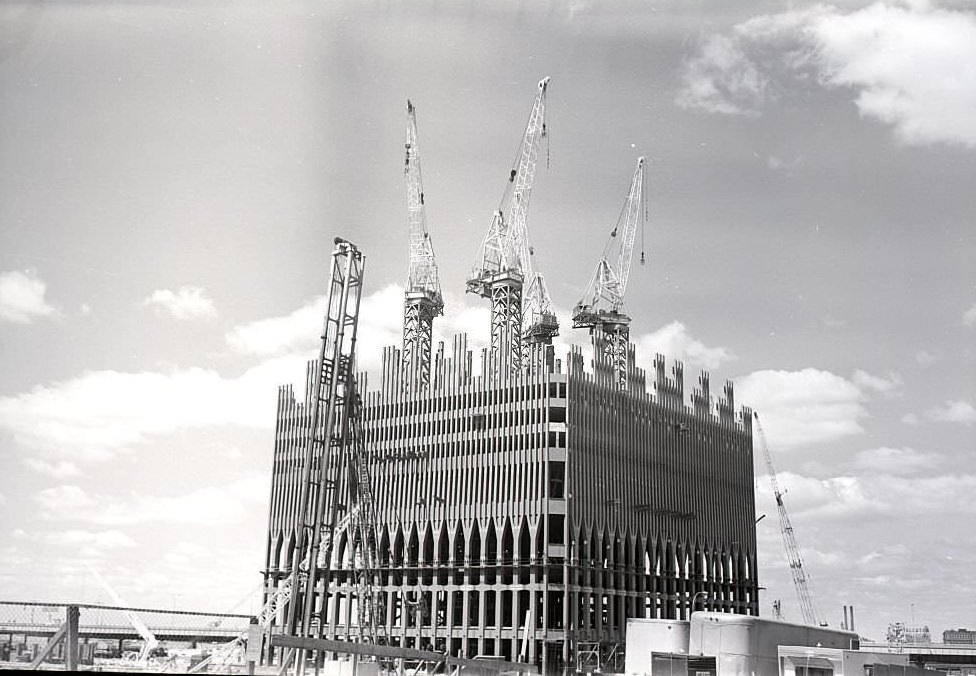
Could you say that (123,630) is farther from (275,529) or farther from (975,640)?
(975,640)

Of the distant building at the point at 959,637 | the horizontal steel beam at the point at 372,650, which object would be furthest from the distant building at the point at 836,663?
the distant building at the point at 959,637

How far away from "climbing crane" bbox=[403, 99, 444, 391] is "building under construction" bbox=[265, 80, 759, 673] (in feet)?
0.75

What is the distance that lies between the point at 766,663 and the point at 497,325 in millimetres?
45495

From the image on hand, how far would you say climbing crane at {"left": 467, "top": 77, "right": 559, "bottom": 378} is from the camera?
105625mm

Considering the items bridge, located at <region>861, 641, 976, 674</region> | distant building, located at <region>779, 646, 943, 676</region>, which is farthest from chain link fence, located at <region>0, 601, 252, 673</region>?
bridge, located at <region>861, 641, 976, 674</region>

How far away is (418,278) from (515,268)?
923cm

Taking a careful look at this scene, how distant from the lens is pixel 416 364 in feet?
322

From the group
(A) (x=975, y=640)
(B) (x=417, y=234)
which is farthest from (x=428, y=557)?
(A) (x=975, y=640)

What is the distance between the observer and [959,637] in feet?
529

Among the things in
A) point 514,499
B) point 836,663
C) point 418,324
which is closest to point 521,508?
point 514,499

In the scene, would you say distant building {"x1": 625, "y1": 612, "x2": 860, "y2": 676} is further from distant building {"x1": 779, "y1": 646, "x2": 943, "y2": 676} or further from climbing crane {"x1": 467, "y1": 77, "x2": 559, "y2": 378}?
climbing crane {"x1": 467, "y1": 77, "x2": 559, "y2": 378}

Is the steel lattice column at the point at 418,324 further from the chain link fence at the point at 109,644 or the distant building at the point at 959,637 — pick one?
the distant building at the point at 959,637

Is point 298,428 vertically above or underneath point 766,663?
above

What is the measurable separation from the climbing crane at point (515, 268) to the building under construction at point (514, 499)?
297 millimetres
